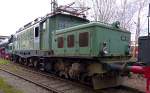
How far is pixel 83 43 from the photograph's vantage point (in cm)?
1002

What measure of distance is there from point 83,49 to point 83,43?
254 millimetres

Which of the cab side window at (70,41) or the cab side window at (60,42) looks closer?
the cab side window at (70,41)

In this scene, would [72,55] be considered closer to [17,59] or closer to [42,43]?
[42,43]

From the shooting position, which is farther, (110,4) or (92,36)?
(110,4)

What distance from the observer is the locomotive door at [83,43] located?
9.62 meters

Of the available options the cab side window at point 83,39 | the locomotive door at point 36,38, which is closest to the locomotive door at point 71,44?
the cab side window at point 83,39

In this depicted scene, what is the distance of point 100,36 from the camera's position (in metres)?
9.35

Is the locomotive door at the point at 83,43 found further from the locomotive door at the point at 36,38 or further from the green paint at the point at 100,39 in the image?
the locomotive door at the point at 36,38

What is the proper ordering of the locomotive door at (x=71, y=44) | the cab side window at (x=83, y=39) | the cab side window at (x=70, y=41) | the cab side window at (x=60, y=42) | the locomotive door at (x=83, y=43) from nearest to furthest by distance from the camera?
the locomotive door at (x=83, y=43), the cab side window at (x=83, y=39), the locomotive door at (x=71, y=44), the cab side window at (x=70, y=41), the cab side window at (x=60, y=42)

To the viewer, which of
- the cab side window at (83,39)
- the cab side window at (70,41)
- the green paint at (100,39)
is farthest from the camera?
the cab side window at (70,41)

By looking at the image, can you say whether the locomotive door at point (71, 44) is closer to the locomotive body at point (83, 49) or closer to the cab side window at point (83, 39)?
the locomotive body at point (83, 49)

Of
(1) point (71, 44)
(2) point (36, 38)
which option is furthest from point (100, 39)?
(2) point (36, 38)

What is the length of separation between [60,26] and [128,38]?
13.8 feet

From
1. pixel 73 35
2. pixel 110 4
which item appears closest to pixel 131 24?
pixel 110 4
